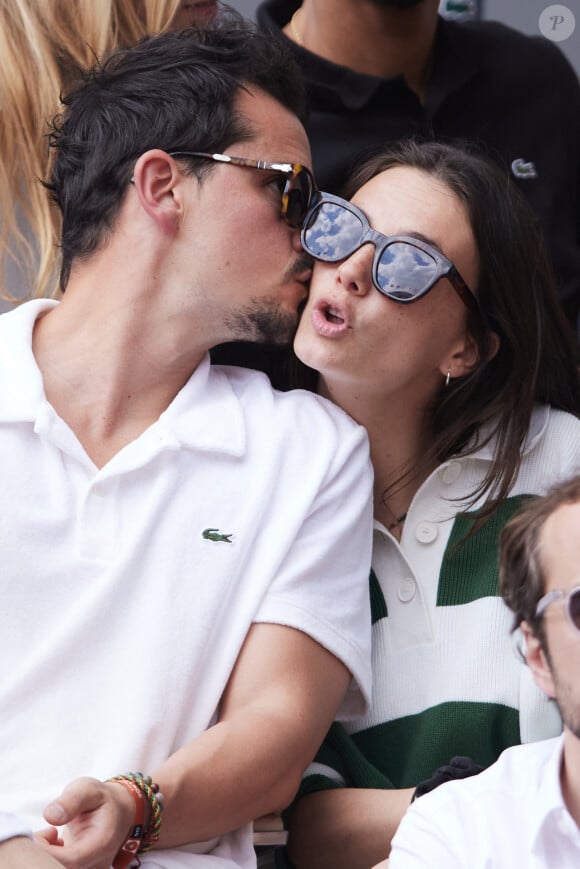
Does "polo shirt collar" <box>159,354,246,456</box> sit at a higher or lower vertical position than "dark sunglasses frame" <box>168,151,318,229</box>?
lower

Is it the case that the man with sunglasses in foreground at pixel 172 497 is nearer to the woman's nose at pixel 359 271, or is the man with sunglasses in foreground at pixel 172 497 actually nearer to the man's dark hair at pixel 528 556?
the woman's nose at pixel 359 271

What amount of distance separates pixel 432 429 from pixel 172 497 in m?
0.74

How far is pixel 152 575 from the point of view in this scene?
249cm

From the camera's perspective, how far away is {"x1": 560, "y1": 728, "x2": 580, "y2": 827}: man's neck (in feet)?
6.42

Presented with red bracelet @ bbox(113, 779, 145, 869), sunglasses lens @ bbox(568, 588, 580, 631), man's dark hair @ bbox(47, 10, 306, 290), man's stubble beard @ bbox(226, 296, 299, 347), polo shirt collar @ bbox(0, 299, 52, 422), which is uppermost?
man's dark hair @ bbox(47, 10, 306, 290)

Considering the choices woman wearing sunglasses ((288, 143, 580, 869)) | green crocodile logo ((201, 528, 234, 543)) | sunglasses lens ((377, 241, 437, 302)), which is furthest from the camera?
sunglasses lens ((377, 241, 437, 302))

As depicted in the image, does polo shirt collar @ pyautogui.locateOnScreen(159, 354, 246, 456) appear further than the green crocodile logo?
Yes

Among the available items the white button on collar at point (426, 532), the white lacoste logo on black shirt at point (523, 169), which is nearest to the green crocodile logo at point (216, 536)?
the white button on collar at point (426, 532)

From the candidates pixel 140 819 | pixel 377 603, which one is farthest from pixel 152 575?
pixel 377 603

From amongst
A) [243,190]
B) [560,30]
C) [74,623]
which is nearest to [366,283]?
[243,190]

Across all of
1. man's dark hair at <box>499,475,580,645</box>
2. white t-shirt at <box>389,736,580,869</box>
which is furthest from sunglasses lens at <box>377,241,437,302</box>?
white t-shirt at <box>389,736,580,869</box>

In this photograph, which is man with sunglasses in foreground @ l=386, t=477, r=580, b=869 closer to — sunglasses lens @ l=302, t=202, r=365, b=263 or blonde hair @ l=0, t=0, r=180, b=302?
sunglasses lens @ l=302, t=202, r=365, b=263

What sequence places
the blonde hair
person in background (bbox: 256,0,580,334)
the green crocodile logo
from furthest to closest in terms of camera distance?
person in background (bbox: 256,0,580,334) < the blonde hair < the green crocodile logo

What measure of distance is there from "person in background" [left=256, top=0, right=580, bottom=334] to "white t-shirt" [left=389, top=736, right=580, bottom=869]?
6.10 feet
